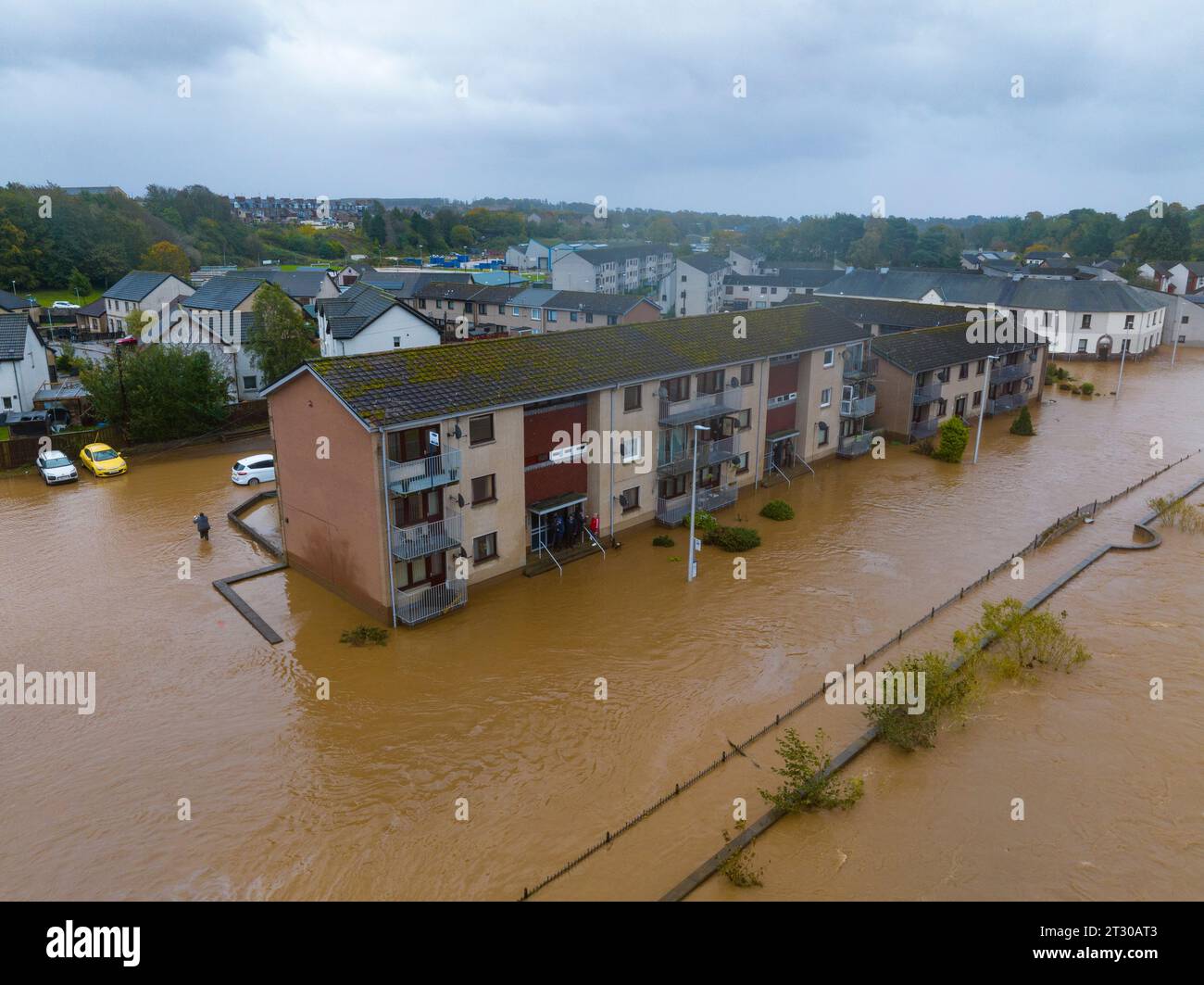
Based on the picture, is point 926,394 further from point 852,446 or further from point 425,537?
point 425,537

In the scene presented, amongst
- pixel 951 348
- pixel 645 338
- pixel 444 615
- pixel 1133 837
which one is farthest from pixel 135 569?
pixel 951 348

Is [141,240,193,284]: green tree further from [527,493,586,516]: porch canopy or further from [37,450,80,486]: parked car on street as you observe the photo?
[527,493,586,516]: porch canopy

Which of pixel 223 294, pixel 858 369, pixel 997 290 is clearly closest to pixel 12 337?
pixel 223 294

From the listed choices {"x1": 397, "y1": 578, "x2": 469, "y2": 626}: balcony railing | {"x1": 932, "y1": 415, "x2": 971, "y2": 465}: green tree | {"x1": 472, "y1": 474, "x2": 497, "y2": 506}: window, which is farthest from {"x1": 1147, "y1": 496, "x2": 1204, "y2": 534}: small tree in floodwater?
{"x1": 397, "y1": 578, "x2": 469, "y2": 626}: balcony railing

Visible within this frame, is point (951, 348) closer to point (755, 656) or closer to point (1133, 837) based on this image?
point (755, 656)

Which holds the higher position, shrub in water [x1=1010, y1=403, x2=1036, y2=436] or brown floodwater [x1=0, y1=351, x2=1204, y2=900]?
shrub in water [x1=1010, y1=403, x2=1036, y2=436]

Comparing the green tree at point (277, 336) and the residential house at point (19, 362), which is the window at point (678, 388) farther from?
the residential house at point (19, 362)

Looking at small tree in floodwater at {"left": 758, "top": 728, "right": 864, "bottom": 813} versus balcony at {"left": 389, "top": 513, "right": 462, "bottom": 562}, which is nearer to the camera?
small tree in floodwater at {"left": 758, "top": 728, "right": 864, "bottom": 813}
